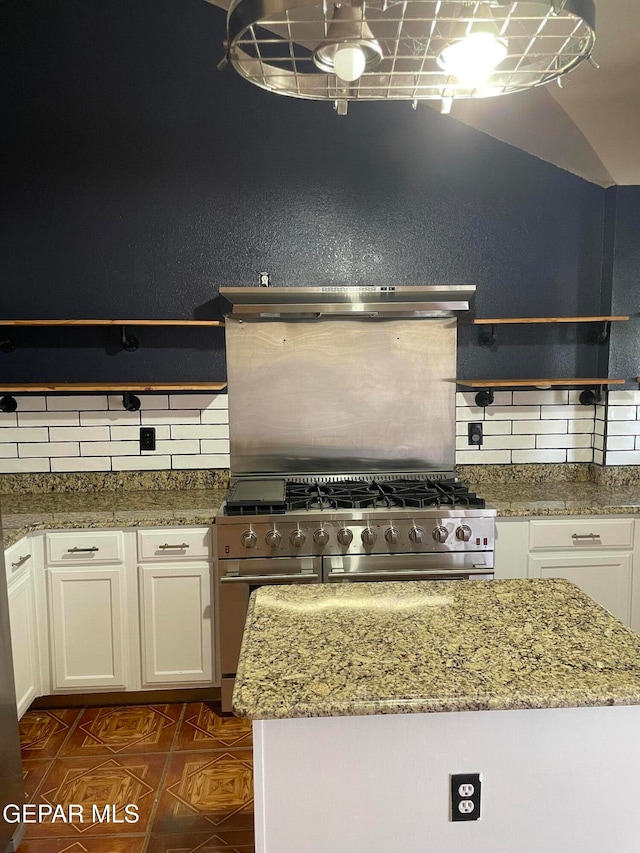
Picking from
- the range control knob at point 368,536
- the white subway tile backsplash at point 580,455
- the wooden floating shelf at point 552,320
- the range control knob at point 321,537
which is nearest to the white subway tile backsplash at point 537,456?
the white subway tile backsplash at point 580,455

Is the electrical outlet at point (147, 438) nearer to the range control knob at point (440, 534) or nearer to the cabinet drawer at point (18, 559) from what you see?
the cabinet drawer at point (18, 559)

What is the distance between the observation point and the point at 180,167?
10.7 feet

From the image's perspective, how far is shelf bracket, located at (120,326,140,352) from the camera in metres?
3.22

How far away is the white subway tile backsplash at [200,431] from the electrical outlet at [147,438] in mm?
100

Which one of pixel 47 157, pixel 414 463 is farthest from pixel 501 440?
pixel 47 157

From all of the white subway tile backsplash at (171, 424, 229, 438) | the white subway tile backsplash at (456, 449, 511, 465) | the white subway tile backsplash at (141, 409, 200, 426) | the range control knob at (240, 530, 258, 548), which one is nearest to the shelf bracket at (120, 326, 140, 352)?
the white subway tile backsplash at (141, 409, 200, 426)

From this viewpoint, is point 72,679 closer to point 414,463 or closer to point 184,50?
point 414,463

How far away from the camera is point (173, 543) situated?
2834 millimetres

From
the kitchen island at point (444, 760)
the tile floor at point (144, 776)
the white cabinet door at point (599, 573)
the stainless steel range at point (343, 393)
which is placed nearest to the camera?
the kitchen island at point (444, 760)

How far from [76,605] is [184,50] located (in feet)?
8.82

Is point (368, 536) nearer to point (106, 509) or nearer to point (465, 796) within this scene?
point (106, 509)

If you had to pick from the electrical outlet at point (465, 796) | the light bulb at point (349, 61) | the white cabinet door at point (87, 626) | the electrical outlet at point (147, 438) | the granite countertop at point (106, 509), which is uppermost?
the light bulb at point (349, 61)

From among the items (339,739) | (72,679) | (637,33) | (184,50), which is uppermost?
(184,50)

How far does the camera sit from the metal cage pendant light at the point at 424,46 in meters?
0.96
